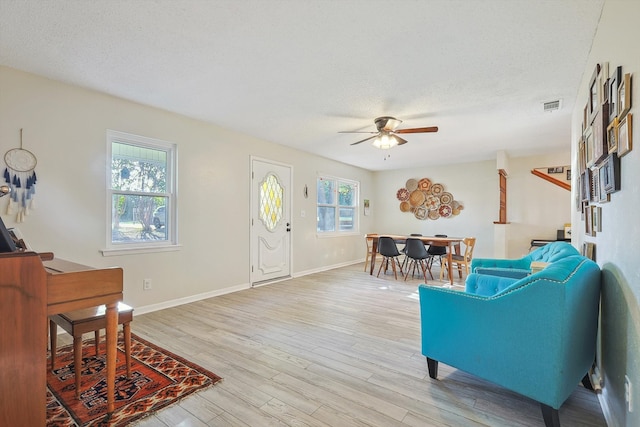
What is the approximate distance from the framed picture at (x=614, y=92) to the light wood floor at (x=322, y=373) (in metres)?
1.61

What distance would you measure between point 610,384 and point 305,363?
1.79 meters

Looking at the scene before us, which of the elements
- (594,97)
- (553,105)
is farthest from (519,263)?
(553,105)

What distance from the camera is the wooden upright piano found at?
1258mm

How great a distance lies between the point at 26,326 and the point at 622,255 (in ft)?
8.75

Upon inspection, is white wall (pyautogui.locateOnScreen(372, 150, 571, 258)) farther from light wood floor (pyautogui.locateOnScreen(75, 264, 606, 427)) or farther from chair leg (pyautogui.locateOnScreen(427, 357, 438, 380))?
chair leg (pyautogui.locateOnScreen(427, 357, 438, 380))

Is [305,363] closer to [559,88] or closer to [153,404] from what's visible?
[153,404]

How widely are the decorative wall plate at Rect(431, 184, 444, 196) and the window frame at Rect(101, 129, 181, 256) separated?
563cm

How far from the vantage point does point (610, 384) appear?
160 cm

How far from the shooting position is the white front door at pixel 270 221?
482 cm

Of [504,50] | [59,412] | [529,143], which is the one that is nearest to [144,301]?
[59,412]

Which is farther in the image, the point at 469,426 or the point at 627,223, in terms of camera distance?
the point at 469,426

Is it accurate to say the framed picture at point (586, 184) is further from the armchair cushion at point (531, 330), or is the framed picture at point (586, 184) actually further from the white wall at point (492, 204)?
the white wall at point (492, 204)

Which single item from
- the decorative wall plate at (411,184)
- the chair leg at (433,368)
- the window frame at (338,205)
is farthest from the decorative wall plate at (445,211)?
the chair leg at (433,368)

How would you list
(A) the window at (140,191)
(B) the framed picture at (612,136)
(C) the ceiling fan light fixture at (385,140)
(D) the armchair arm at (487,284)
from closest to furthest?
(B) the framed picture at (612,136) → (D) the armchair arm at (487,284) → (A) the window at (140,191) → (C) the ceiling fan light fixture at (385,140)
